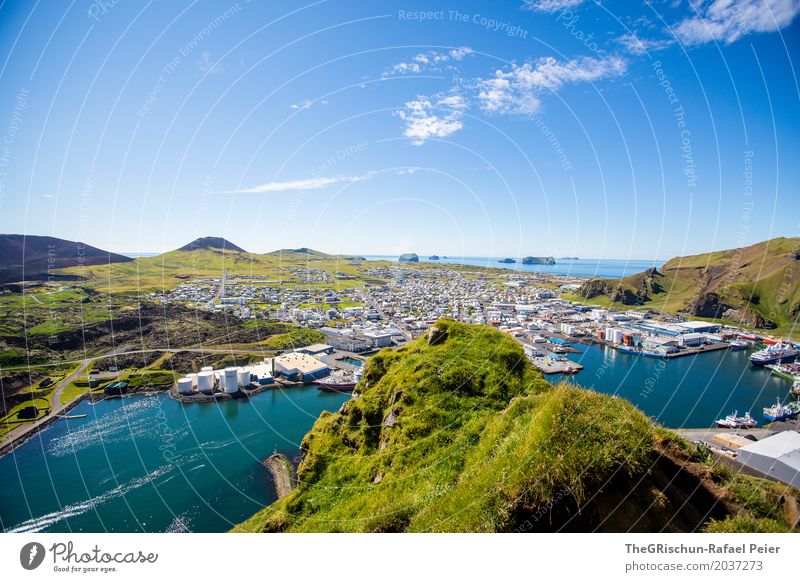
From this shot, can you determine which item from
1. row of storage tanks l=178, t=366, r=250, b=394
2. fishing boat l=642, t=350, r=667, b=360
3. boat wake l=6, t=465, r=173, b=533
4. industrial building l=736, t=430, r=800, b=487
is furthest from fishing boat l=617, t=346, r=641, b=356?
boat wake l=6, t=465, r=173, b=533

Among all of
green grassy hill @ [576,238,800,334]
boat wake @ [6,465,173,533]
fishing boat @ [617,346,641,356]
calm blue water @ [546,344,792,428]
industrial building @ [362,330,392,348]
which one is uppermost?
green grassy hill @ [576,238,800,334]

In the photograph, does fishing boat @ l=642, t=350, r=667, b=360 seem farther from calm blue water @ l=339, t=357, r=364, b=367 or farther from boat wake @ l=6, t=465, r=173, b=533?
boat wake @ l=6, t=465, r=173, b=533

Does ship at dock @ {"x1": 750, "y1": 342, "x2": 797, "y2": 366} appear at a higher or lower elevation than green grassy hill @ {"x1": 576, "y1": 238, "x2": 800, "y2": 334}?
lower

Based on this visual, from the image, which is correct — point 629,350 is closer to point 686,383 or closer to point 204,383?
point 686,383

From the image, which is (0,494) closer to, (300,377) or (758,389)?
(300,377)

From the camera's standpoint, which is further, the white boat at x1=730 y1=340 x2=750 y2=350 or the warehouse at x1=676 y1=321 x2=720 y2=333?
the warehouse at x1=676 y1=321 x2=720 y2=333

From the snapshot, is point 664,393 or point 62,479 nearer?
point 62,479

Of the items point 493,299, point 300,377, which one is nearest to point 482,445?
point 300,377

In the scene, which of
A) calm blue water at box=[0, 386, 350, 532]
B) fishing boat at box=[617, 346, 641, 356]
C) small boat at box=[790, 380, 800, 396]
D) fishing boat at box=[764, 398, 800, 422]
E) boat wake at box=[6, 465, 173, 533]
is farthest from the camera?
fishing boat at box=[617, 346, 641, 356]
